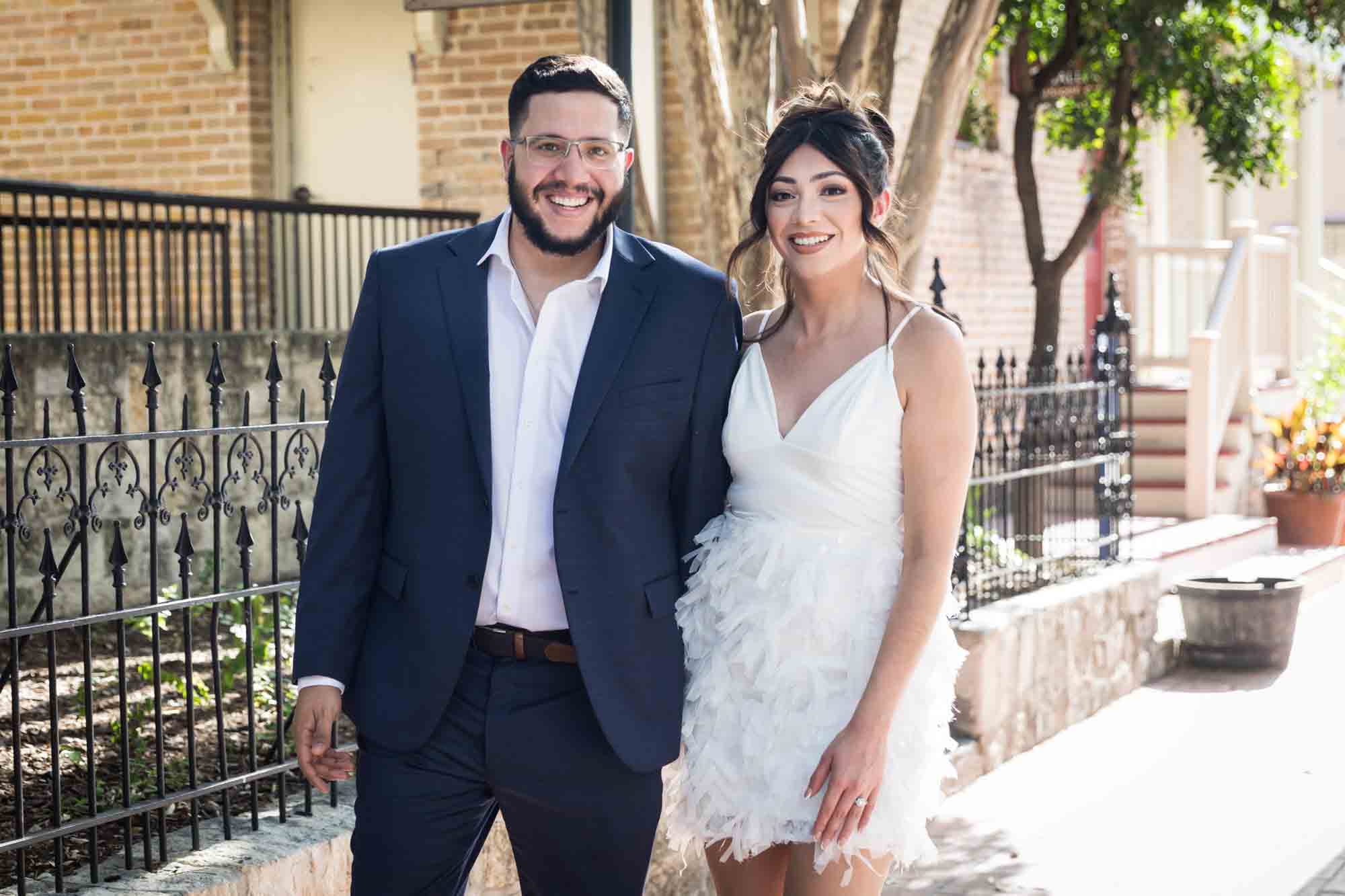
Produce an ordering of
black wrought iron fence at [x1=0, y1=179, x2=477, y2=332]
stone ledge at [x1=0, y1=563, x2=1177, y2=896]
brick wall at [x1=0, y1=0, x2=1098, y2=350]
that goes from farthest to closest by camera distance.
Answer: brick wall at [x1=0, y1=0, x2=1098, y2=350] → black wrought iron fence at [x1=0, y1=179, x2=477, y2=332] → stone ledge at [x1=0, y1=563, x2=1177, y2=896]

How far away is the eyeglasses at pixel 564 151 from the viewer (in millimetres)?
2955

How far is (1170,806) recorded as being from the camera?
6.36 metres

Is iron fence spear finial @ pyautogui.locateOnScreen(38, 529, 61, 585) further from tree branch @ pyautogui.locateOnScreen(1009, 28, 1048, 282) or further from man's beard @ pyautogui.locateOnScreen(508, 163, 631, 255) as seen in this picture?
tree branch @ pyautogui.locateOnScreen(1009, 28, 1048, 282)

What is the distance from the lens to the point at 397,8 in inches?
426

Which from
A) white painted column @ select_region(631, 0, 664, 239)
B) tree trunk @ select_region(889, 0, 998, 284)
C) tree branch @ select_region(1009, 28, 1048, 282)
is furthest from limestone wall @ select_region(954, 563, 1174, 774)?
white painted column @ select_region(631, 0, 664, 239)

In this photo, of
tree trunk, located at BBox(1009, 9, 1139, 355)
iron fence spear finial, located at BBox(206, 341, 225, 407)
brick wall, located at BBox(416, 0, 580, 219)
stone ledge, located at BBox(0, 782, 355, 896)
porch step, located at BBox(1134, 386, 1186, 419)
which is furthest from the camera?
porch step, located at BBox(1134, 386, 1186, 419)

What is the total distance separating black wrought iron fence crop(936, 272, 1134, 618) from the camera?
24.9 feet

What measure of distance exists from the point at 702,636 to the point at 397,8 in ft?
27.7

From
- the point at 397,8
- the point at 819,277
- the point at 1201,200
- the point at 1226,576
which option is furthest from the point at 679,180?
the point at 1201,200

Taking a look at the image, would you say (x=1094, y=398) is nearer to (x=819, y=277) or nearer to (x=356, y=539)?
(x=819, y=277)

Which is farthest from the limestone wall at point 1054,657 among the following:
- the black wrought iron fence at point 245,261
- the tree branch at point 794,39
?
the black wrought iron fence at point 245,261

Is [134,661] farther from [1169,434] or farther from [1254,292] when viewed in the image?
[1254,292]

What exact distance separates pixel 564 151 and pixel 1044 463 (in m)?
5.80

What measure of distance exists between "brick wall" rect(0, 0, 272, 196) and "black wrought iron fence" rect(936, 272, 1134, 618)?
5.39 m
